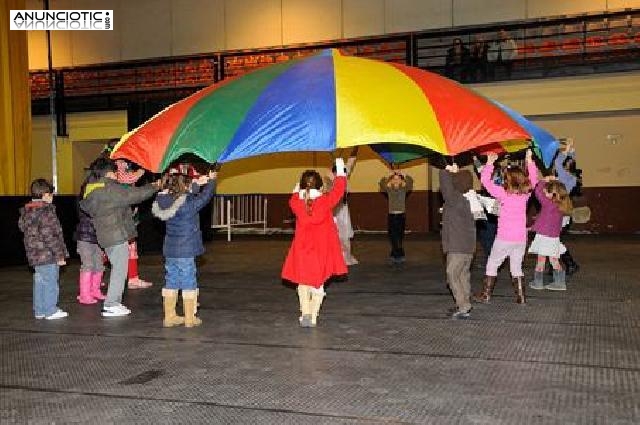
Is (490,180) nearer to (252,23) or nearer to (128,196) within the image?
(128,196)

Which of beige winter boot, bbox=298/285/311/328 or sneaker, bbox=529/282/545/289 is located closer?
beige winter boot, bbox=298/285/311/328

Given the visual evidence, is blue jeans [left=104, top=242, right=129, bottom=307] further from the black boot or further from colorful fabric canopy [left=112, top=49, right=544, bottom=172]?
the black boot

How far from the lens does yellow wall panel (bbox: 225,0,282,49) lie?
20.8 metres

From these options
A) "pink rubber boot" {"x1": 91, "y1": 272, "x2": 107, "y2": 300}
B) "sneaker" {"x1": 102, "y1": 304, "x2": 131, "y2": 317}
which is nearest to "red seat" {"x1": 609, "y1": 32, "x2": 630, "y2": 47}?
"pink rubber boot" {"x1": 91, "y1": 272, "x2": 107, "y2": 300}

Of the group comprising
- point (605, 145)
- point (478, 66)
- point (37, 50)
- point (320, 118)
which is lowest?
point (320, 118)

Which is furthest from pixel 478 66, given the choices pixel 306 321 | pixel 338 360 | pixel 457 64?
pixel 338 360

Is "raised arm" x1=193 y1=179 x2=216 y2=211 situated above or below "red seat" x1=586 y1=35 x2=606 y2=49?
below

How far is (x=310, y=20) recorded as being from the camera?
2042 centimetres

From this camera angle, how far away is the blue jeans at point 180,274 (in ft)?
21.4

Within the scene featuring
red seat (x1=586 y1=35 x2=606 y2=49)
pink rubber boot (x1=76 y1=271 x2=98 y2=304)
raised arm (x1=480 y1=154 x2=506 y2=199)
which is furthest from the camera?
red seat (x1=586 y1=35 x2=606 y2=49)

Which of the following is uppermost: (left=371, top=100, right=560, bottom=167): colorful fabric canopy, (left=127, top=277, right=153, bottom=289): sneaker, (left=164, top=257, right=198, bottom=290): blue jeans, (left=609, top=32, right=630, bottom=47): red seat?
(left=609, top=32, right=630, bottom=47): red seat

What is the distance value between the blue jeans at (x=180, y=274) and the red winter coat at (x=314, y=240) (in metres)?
0.97

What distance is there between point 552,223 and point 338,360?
4.15 m

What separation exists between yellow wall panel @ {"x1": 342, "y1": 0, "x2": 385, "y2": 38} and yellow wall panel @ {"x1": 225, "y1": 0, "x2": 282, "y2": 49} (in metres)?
2.17
